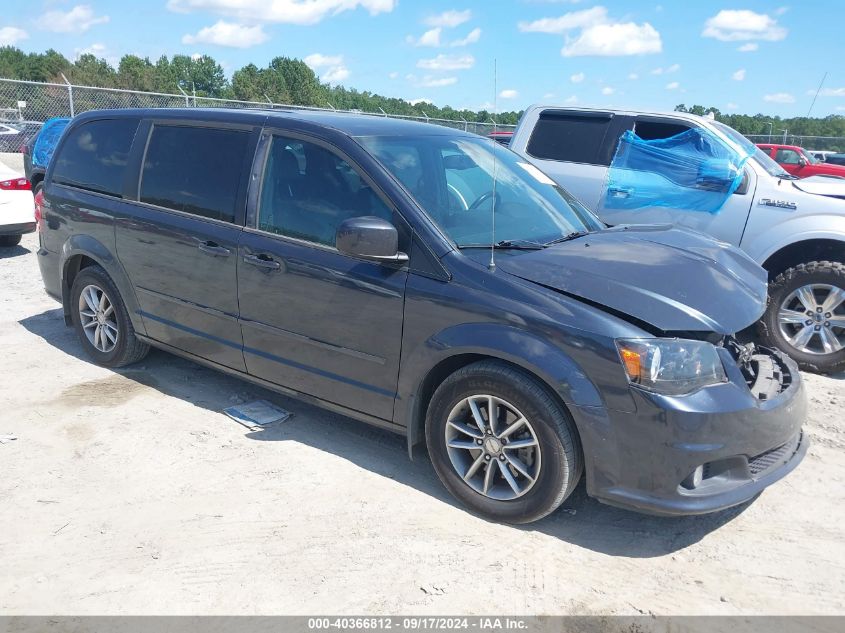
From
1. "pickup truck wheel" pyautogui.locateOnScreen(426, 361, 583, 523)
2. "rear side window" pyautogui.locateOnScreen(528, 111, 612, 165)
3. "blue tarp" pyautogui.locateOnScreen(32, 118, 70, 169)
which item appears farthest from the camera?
"blue tarp" pyautogui.locateOnScreen(32, 118, 70, 169)

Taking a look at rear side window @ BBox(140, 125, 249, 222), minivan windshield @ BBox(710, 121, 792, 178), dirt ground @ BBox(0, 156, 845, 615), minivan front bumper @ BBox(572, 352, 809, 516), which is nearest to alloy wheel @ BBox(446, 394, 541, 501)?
dirt ground @ BBox(0, 156, 845, 615)

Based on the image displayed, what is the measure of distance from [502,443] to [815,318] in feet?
12.4

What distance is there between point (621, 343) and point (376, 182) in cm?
154

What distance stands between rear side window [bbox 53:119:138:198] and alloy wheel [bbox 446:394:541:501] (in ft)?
10.2

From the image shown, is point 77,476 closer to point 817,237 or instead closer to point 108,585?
point 108,585

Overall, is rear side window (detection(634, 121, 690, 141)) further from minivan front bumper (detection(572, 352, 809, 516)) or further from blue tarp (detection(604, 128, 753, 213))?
minivan front bumper (detection(572, 352, 809, 516))

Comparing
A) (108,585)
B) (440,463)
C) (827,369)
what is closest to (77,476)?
(108,585)

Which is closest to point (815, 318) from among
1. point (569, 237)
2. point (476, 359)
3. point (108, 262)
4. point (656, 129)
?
point (656, 129)

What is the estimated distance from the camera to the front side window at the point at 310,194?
3.87 metres

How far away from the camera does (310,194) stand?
13.4ft

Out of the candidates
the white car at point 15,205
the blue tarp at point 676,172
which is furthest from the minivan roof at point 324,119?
the white car at point 15,205

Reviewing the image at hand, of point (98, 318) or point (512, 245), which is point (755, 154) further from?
point (98, 318)

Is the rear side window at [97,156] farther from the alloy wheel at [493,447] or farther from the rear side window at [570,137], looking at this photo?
the rear side window at [570,137]

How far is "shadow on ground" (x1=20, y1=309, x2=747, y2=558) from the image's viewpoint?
349 cm
